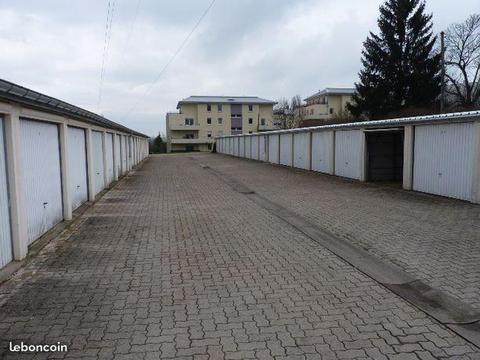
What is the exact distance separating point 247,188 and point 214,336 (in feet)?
42.5

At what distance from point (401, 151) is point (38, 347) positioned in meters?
17.8

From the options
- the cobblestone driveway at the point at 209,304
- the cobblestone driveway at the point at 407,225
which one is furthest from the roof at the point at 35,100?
the cobblestone driveway at the point at 407,225

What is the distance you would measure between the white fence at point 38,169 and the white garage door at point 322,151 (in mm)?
11898

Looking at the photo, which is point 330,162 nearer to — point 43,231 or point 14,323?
point 43,231

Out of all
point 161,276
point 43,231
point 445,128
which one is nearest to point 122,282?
point 161,276

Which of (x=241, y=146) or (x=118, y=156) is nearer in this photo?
(x=118, y=156)

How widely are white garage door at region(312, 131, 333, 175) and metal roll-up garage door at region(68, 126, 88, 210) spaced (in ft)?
40.8

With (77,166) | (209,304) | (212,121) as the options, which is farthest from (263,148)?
(212,121)

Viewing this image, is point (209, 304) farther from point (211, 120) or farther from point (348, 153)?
point (211, 120)

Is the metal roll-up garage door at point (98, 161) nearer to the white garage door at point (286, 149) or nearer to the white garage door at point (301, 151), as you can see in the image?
the white garage door at point (301, 151)

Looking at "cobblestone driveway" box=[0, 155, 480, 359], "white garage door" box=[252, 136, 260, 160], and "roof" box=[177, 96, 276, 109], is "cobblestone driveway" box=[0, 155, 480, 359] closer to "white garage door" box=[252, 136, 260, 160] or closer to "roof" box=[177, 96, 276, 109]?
"white garage door" box=[252, 136, 260, 160]

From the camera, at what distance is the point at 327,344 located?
395cm

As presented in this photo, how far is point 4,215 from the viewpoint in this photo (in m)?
6.25

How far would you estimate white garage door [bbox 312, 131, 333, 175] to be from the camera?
2150 centimetres
